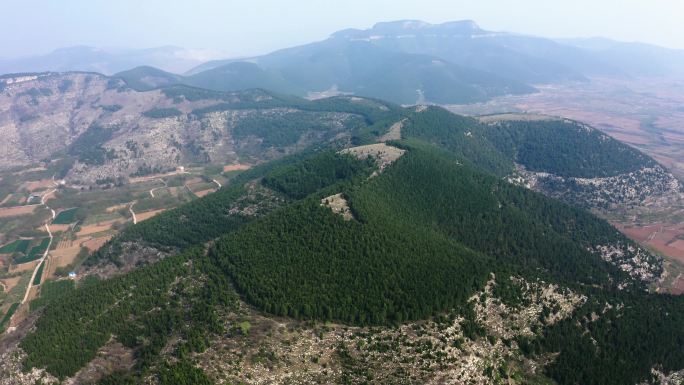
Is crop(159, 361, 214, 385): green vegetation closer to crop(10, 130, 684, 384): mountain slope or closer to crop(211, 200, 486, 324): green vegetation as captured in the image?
crop(10, 130, 684, 384): mountain slope

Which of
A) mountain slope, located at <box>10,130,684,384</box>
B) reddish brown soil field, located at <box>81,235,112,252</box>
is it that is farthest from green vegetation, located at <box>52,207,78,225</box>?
mountain slope, located at <box>10,130,684,384</box>

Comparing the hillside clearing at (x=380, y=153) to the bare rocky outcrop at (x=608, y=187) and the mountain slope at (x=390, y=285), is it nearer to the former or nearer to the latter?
the mountain slope at (x=390, y=285)

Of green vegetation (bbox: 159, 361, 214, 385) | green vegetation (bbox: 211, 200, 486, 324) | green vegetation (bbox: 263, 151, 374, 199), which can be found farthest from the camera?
green vegetation (bbox: 263, 151, 374, 199)

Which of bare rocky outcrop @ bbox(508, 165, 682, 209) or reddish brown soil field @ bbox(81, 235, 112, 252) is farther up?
bare rocky outcrop @ bbox(508, 165, 682, 209)

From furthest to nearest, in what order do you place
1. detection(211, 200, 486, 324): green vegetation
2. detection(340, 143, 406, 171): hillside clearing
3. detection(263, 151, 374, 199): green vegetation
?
1. detection(263, 151, 374, 199): green vegetation
2. detection(340, 143, 406, 171): hillside clearing
3. detection(211, 200, 486, 324): green vegetation

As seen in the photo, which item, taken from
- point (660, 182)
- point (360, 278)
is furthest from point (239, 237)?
point (660, 182)

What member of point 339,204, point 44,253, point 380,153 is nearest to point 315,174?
point 380,153
